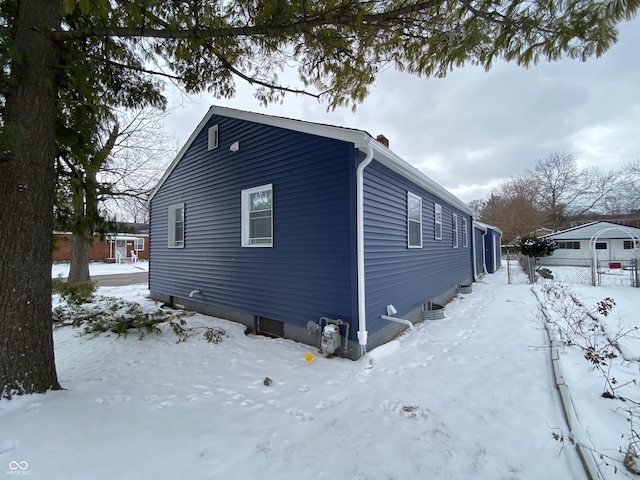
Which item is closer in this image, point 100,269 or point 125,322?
point 125,322

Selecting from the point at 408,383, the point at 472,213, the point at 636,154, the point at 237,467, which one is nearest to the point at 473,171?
the point at 636,154

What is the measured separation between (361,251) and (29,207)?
153 inches

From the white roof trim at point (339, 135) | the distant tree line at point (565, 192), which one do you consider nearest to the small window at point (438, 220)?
the white roof trim at point (339, 135)

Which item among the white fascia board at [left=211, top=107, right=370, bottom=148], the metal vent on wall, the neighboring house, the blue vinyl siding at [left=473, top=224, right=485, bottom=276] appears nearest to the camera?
the white fascia board at [left=211, top=107, right=370, bottom=148]

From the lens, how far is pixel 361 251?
441cm

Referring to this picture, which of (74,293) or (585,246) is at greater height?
(585,246)

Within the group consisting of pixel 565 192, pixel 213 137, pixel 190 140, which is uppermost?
pixel 565 192

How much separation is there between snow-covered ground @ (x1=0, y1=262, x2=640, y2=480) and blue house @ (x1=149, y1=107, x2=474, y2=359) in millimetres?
776

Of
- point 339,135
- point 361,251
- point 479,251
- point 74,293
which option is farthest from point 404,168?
point 479,251

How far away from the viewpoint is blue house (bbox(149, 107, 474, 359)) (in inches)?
178

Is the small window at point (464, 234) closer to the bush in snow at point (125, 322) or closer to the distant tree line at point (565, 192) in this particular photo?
the bush in snow at point (125, 322)

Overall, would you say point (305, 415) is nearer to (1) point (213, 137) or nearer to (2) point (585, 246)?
(1) point (213, 137)

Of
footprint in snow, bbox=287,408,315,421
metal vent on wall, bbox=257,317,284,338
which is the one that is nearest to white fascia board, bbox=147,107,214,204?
metal vent on wall, bbox=257,317,284,338

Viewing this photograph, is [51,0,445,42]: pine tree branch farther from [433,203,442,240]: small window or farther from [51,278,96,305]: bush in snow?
[51,278,96,305]: bush in snow
